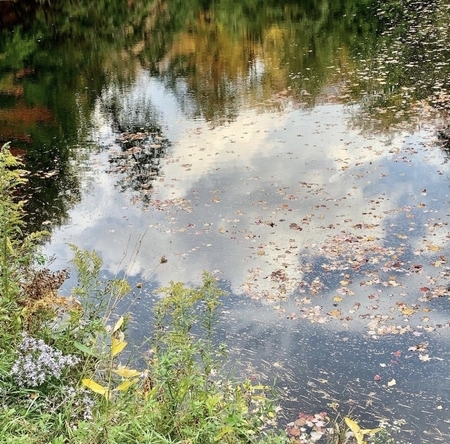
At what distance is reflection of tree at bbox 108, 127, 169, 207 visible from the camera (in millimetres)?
10836

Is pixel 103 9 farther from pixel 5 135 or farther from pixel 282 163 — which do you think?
pixel 282 163

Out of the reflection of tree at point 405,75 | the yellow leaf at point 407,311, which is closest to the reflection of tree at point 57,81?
the yellow leaf at point 407,311

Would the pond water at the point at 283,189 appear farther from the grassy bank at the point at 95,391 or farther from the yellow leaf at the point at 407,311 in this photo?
the grassy bank at the point at 95,391

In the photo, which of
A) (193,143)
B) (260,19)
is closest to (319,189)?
(193,143)

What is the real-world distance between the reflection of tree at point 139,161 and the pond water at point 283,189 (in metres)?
0.06

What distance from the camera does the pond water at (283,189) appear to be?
6.03 m

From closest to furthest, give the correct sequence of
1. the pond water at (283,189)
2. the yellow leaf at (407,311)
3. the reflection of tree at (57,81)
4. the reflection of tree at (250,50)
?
the pond water at (283,189), the yellow leaf at (407,311), the reflection of tree at (57,81), the reflection of tree at (250,50)

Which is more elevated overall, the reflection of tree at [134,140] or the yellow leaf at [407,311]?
the yellow leaf at [407,311]

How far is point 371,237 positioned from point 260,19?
22.3 meters

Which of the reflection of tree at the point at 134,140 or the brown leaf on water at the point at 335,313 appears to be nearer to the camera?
the brown leaf on water at the point at 335,313

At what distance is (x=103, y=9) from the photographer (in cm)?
3431

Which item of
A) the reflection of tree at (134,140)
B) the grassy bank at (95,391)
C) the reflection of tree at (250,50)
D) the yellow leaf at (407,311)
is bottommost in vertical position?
the reflection of tree at (250,50)

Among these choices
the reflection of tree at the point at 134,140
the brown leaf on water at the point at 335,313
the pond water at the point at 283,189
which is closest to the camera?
the pond water at the point at 283,189

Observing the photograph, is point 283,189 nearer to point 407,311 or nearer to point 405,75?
point 407,311
